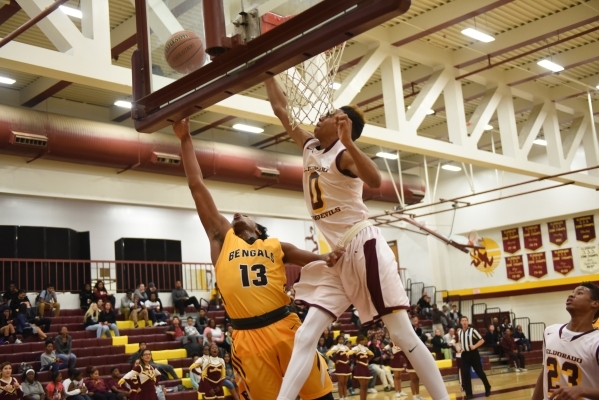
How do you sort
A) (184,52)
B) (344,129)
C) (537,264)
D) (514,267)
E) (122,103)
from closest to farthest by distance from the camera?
(344,129), (184,52), (122,103), (537,264), (514,267)

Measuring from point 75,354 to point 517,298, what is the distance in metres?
17.0

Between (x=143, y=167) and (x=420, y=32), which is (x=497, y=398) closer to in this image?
(x=420, y=32)

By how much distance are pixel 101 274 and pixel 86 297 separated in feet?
6.24

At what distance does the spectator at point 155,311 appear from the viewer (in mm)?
17812

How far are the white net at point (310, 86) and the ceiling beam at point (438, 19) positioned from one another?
8.80 metres

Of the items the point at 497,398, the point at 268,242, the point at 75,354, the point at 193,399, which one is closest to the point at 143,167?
the point at 75,354

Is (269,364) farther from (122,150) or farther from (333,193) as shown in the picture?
(122,150)

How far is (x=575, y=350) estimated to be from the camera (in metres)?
4.57

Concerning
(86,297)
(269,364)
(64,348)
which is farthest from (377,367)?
(269,364)

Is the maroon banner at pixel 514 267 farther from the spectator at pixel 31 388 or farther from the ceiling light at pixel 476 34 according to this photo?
the spectator at pixel 31 388

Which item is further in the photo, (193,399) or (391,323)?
(193,399)

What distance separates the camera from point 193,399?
13969 millimetres

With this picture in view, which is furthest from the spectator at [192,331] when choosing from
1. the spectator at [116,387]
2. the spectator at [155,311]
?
the spectator at [116,387]

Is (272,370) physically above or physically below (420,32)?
below
